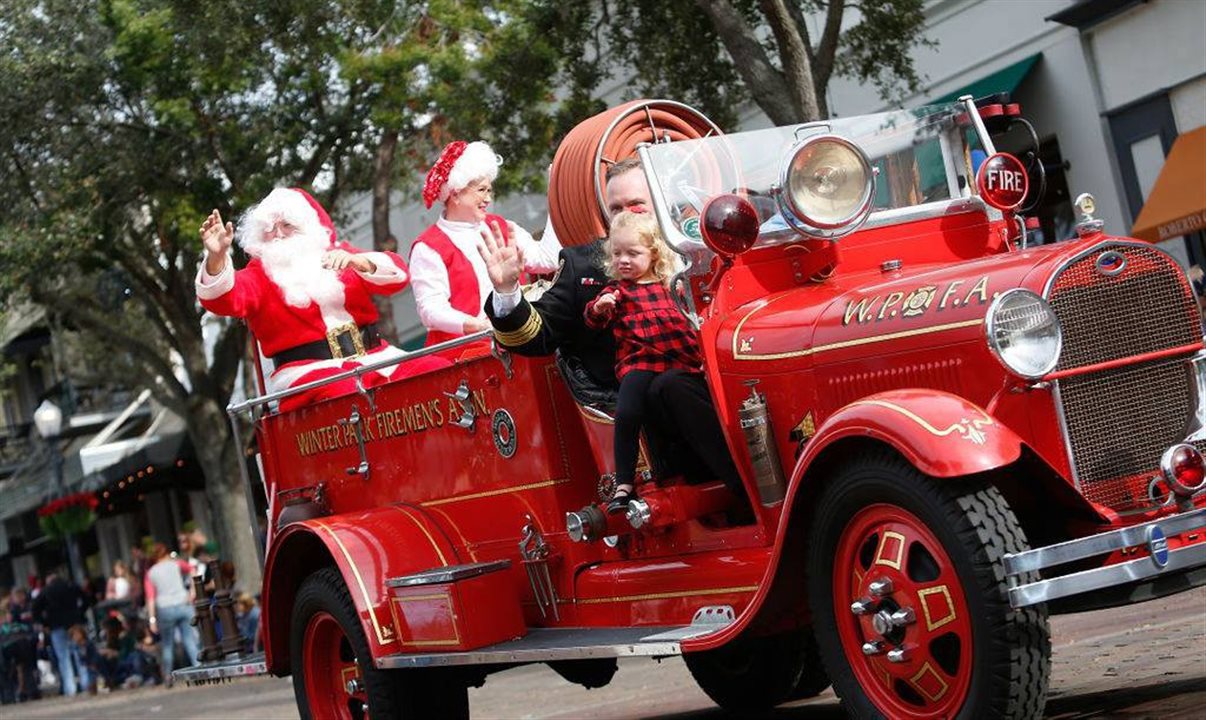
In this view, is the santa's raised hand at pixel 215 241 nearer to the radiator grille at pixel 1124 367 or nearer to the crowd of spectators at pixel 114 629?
the radiator grille at pixel 1124 367

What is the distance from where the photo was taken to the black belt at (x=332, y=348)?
8438 mm

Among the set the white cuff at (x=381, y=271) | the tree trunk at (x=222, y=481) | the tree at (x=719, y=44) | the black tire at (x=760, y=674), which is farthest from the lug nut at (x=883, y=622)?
the tree trunk at (x=222, y=481)

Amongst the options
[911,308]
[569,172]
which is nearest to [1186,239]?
[569,172]

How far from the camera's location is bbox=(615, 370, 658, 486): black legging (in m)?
5.95

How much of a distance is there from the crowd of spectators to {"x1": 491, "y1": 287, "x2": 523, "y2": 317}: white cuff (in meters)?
14.0

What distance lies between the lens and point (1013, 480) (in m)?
5.06

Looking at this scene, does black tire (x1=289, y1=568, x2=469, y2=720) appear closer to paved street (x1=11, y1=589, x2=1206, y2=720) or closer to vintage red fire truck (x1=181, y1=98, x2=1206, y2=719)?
vintage red fire truck (x1=181, y1=98, x2=1206, y2=719)

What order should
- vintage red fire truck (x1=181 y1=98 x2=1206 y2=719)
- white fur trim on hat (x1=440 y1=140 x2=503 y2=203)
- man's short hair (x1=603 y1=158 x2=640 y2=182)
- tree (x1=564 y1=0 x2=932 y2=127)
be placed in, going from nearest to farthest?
vintage red fire truck (x1=181 y1=98 x2=1206 y2=719)
man's short hair (x1=603 y1=158 x2=640 y2=182)
white fur trim on hat (x1=440 y1=140 x2=503 y2=203)
tree (x1=564 y1=0 x2=932 y2=127)

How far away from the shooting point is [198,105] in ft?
68.9

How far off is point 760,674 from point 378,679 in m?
1.71

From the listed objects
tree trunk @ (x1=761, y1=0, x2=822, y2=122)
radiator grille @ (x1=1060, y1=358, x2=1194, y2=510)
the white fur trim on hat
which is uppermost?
tree trunk @ (x1=761, y1=0, x2=822, y2=122)

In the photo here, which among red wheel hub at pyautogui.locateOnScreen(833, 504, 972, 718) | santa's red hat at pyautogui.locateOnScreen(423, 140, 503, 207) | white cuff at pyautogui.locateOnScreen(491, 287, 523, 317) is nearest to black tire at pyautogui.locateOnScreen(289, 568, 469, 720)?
white cuff at pyautogui.locateOnScreen(491, 287, 523, 317)

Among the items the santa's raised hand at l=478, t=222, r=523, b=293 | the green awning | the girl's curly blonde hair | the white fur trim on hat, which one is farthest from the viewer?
the green awning

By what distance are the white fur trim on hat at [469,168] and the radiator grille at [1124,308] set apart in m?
3.56
